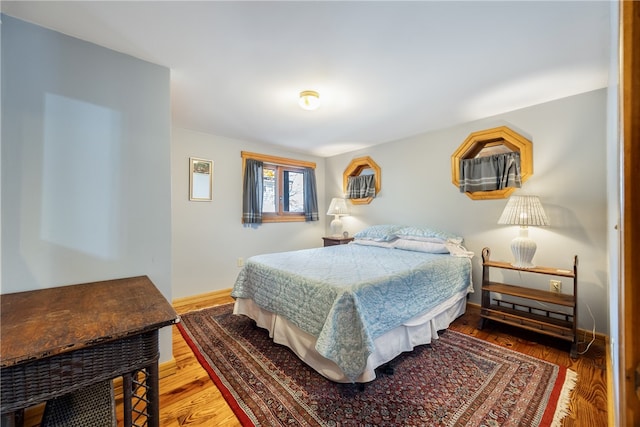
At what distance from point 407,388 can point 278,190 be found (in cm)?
325

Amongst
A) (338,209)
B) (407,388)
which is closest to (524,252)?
(407,388)

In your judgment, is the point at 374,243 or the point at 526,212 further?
the point at 374,243

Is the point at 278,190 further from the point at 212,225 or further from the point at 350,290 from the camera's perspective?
the point at 350,290

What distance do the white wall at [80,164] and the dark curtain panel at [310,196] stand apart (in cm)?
280

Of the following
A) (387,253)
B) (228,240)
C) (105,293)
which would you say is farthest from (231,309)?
(387,253)

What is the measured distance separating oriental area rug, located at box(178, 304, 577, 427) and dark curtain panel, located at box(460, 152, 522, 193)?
5.33ft

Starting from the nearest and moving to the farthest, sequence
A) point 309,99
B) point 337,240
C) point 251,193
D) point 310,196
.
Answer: point 309,99 → point 251,193 → point 337,240 → point 310,196

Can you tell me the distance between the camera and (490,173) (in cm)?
274

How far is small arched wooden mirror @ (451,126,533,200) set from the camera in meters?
2.53

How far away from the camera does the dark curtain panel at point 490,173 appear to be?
2580 mm

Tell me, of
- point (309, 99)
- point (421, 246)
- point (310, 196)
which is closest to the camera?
point (309, 99)

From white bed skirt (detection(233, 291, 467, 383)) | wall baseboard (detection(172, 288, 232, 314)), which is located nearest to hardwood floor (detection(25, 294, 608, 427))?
white bed skirt (detection(233, 291, 467, 383))

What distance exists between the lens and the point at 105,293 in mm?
1338

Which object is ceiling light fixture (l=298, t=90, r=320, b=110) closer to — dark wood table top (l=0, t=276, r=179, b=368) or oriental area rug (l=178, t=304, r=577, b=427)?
dark wood table top (l=0, t=276, r=179, b=368)
